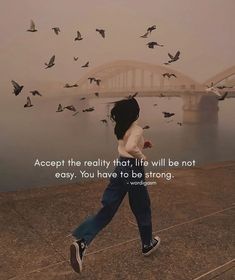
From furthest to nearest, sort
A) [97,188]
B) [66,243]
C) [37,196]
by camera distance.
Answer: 1. [97,188]
2. [37,196]
3. [66,243]

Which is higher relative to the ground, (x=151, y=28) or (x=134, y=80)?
(x=151, y=28)

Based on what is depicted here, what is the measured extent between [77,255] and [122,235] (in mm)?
900

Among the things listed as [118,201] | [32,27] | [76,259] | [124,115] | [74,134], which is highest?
[32,27]

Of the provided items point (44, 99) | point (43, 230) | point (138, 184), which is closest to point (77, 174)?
point (44, 99)

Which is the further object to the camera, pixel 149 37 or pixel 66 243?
pixel 149 37

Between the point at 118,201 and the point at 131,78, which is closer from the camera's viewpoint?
the point at 118,201

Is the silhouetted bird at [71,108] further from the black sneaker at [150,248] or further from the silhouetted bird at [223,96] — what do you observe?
the silhouetted bird at [223,96]

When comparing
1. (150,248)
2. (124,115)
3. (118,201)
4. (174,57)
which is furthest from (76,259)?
(174,57)

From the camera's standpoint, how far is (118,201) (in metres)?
3.27

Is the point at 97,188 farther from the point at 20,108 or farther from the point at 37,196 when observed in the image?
the point at 20,108

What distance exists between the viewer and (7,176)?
530cm

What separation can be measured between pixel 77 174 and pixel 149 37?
2.32m

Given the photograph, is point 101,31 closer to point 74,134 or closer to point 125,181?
point 74,134

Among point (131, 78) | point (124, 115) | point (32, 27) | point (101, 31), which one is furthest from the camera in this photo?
point (131, 78)
